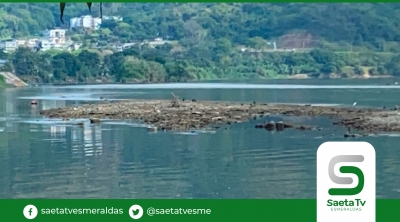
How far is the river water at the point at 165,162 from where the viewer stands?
1725 centimetres

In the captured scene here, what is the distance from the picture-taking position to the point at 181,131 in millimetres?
28719

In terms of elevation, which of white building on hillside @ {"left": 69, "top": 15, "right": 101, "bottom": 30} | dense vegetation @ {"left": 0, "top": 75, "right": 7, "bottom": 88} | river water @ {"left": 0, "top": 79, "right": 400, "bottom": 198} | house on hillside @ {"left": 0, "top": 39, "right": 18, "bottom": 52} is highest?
white building on hillside @ {"left": 69, "top": 15, "right": 101, "bottom": 30}

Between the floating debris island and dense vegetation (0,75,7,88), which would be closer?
the floating debris island

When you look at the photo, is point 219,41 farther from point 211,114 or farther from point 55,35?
point 211,114

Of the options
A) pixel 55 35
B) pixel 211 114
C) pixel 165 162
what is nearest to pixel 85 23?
pixel 55 35

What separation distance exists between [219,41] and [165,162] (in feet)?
298

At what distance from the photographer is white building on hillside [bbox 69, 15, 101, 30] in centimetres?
11965

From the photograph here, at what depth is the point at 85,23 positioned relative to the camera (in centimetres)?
Answer: 12106

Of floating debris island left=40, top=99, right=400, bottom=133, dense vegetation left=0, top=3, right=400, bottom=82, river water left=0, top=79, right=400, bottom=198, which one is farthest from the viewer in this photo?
dense vegetation left=0, top=3, right=400, bottom=82

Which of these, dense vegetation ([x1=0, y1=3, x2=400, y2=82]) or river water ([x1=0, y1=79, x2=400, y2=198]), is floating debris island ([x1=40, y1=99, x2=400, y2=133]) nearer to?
river water ([x1=0, y1=79, x2=400, y2=198])

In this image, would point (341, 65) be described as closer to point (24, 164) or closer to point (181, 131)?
point (181, 131)

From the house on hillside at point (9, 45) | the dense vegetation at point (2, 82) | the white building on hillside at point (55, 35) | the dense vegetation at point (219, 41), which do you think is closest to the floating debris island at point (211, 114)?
the dense vegetation at point (2, 82)

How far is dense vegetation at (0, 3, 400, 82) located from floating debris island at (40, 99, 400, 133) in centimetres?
5259

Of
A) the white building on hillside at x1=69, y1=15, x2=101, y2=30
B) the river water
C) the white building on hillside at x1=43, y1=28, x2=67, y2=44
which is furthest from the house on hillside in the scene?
the river water
